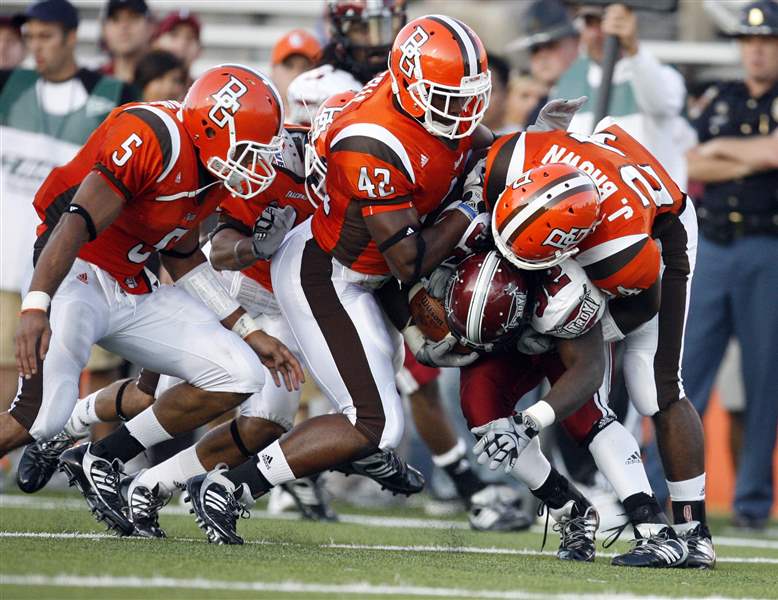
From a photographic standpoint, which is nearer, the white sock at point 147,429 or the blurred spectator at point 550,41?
the white sock at point 147,429

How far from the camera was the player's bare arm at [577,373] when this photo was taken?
495 centimetres

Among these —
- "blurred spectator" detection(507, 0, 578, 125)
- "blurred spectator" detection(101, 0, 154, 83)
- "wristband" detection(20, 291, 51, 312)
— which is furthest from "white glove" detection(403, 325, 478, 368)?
"blurred spectator" detection(101, 0, 154, 83)

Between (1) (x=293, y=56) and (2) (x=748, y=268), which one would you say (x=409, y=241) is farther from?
(1) (x=293, y=56)

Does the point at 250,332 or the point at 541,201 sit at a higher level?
the point at 541,201

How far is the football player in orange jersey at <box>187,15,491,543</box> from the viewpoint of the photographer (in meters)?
5.10

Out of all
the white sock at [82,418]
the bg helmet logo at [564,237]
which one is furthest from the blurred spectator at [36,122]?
the bg helmet logo at [564,237]

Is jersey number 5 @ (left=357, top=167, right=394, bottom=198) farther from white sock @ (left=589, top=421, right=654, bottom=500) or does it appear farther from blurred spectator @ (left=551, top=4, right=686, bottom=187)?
blurred spectator @ (left=551, top=4, right=686, bottom=187)

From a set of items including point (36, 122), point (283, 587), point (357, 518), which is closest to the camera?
point (283, 587)

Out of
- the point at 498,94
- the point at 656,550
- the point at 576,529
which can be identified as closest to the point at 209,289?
the point at 576,529

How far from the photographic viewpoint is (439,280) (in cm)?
521

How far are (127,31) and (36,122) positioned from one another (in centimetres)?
137

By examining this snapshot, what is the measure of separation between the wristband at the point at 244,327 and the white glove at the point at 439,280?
0.77 meters

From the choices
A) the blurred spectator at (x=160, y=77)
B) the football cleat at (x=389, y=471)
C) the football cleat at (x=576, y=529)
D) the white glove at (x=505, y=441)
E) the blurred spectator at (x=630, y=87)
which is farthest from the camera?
the blurred spectator at (x=160, y=77)

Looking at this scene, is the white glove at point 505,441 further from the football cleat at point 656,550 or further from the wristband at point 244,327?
the wristband at point 244,327
